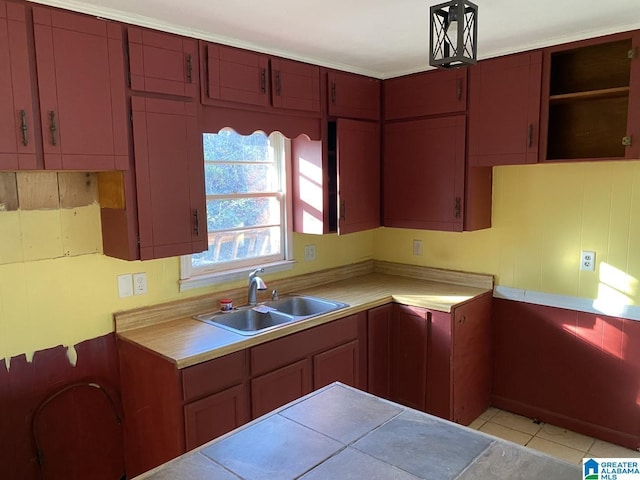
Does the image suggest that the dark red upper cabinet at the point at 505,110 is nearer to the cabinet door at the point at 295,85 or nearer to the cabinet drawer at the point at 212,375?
the cabinet door at the point at 295,85

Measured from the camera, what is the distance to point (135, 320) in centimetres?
256

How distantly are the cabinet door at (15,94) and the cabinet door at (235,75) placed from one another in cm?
79

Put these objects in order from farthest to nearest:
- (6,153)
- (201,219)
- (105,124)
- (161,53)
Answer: (201,219), (161,53), (105,124), (6,153)

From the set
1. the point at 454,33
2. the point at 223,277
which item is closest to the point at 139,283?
the point at 223,277

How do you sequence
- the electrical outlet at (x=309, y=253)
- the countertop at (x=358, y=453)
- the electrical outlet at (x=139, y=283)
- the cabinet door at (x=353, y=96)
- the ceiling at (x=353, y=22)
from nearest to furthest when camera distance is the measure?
the countertop at (x=358, y=453) → the ceiling at (x=353, y=22) → the electrical outlet at (x=139, y=283) → the cabinet door at (x=353, y=96) → the electrical outlet at (x=309, y=253)

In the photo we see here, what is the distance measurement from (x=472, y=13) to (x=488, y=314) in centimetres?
231

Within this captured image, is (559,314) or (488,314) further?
(488,314)

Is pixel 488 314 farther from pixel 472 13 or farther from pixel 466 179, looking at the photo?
pixel 472 13

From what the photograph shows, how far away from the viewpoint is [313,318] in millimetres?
2719

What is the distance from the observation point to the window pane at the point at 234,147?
112 inches

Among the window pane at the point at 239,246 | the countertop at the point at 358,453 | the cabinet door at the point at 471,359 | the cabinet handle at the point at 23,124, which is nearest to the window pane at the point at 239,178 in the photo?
the window pane at the point at 239,246

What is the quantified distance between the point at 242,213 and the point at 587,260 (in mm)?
2093

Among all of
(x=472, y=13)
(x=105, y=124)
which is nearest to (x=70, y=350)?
(x=105, y=124)

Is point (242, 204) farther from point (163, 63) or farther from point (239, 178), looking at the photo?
point (163, 63)
